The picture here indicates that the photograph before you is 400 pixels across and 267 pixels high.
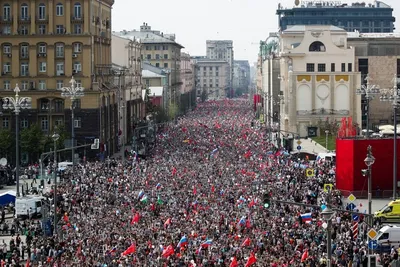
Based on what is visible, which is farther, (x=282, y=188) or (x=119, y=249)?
(x=282, y=188)

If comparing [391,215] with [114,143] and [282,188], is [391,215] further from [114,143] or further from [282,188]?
[114,143]

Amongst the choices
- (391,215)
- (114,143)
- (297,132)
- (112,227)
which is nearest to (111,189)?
(112,227)

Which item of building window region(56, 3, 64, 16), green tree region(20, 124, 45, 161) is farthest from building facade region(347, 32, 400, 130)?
green tree region(20, 124, 45, 161)

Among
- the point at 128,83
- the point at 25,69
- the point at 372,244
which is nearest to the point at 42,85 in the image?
the point at 25,69

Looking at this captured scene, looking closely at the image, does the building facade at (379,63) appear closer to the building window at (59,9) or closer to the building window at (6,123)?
the building window at (59,9)

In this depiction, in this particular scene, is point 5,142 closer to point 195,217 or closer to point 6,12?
point 6,12
